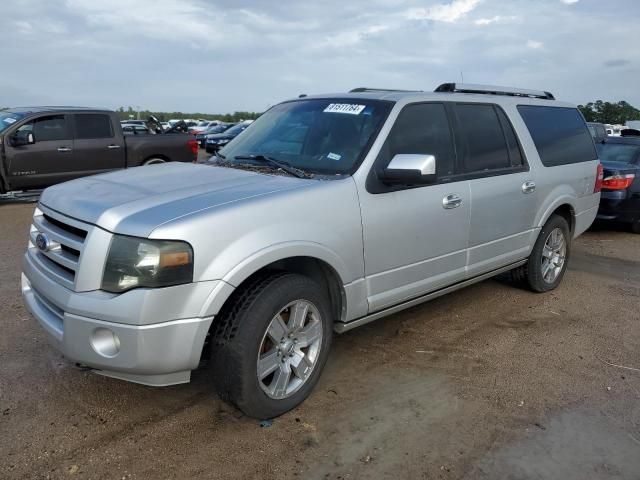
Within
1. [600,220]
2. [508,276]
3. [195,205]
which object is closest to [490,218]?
[508,276]

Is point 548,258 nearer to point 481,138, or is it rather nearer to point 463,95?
point 481,138

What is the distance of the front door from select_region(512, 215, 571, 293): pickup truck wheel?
1.34 m

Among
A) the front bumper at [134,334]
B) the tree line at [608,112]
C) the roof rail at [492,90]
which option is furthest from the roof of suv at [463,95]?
the tree line at [608,112]

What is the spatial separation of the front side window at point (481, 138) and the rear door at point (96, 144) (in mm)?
8091

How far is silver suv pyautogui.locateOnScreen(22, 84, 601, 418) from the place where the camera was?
2723 mm

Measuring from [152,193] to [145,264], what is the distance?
59 cm

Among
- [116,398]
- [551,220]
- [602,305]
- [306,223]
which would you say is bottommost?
[602,305]

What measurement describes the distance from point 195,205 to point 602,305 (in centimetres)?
421

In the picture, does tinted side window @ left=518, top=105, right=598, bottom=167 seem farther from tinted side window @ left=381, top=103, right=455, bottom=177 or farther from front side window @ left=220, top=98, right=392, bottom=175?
front side window @ left=220, top=98, right=392, bottom=175

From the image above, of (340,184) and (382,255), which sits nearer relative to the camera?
(340,184)

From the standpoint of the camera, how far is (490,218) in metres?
4.47

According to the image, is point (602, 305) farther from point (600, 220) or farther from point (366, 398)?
point (600, 220)

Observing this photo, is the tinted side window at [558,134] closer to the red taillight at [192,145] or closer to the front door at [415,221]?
the front door at [415,221]

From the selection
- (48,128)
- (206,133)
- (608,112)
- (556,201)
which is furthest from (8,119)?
(608,112)
